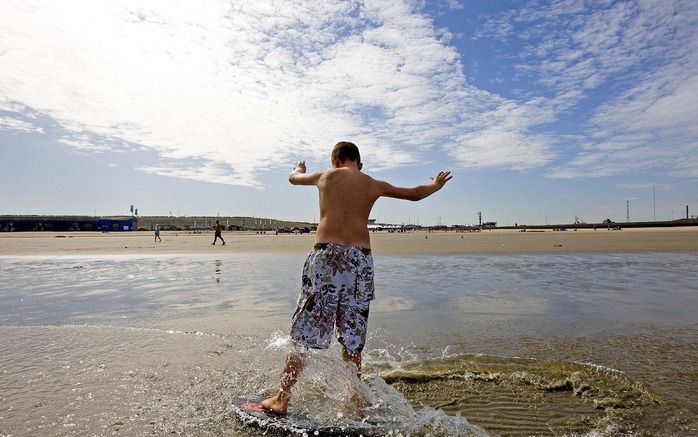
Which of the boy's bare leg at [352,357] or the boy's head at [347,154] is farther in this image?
the boy's head at [347,154]

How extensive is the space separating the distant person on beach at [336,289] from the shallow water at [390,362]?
0.74 ft

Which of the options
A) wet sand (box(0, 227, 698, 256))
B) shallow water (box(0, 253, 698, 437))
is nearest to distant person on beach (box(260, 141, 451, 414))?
shallow water (box(0, 253, 698, 437))

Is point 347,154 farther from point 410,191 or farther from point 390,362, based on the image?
point 390,362

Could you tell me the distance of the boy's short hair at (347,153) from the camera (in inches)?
151

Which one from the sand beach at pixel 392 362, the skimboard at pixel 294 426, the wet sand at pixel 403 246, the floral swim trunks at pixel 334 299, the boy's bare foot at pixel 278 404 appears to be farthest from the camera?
the wet sand at pixel 403 246

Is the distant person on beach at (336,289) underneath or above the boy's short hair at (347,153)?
underneath

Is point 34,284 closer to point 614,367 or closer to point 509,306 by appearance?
point 509,306

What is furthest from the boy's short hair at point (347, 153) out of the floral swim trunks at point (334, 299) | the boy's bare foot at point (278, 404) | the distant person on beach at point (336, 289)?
the boy's bare foot at point (278, 404)

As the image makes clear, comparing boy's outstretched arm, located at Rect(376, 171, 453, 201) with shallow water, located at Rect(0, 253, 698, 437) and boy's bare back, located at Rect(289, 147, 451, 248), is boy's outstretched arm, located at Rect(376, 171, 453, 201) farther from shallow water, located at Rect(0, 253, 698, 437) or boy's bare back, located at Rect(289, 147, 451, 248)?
shallow water, located at Rect(0, 253, 698, 437)

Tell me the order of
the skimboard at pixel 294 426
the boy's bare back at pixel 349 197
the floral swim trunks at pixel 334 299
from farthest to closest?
1. the boy's bare back at pixel 349 197
2. the floral swim trunks at pixel 334 299
3. the skimboard at pixel 294 426

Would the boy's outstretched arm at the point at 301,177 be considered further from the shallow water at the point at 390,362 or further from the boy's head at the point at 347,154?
the shallow water at the point at 390,362

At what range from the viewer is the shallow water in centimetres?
316

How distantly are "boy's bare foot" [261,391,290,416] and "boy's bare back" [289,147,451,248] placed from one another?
4.15ft

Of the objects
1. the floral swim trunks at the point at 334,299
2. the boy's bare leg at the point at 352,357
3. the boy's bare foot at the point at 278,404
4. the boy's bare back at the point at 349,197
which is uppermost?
the boy's bare back at the point at 349,197
